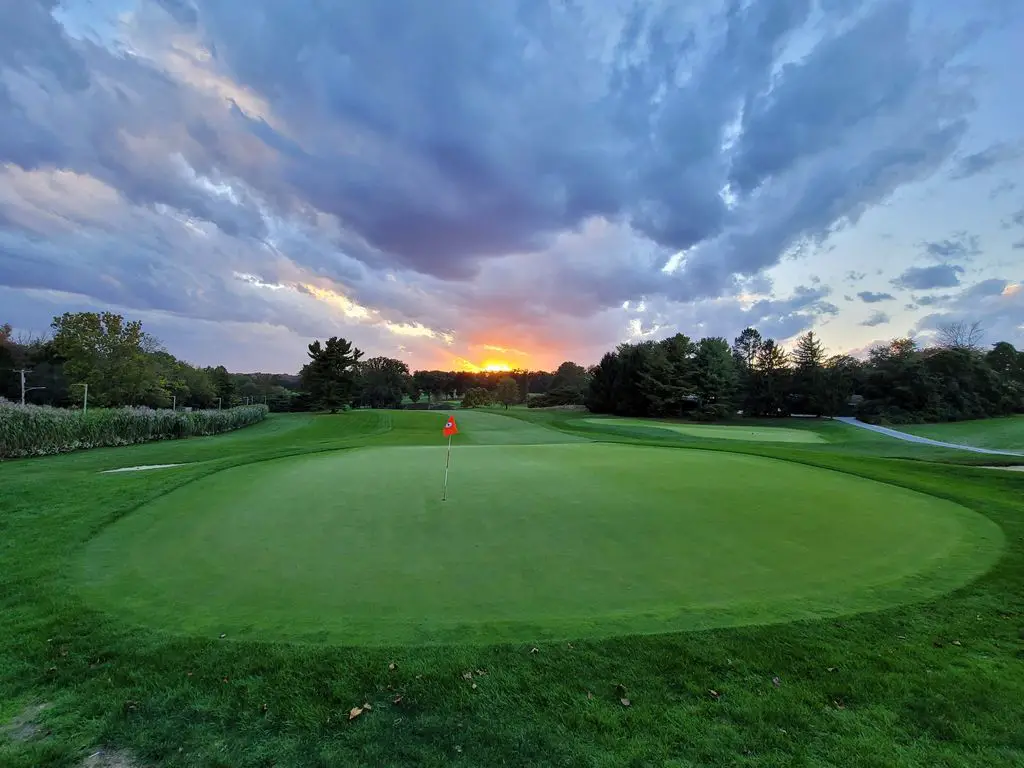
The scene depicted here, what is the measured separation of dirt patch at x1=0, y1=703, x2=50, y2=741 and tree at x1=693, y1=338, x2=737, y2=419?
121ft

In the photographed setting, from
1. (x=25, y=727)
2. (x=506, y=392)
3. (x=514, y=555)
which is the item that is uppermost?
(x=506, y=392)

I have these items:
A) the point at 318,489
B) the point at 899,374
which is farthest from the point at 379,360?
the point at 318,489

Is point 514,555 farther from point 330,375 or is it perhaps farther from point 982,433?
point 330,375

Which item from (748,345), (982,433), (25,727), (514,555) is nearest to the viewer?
(25,727)

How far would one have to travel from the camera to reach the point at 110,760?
2248mm

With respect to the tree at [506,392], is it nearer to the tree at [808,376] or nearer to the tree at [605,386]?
Answer: the tree at [605,386]

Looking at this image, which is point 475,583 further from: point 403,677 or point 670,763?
point 670,763

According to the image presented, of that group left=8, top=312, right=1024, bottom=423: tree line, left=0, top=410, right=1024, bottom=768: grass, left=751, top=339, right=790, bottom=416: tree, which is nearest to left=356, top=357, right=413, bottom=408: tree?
left=8, top=312, right=1024, bottom=423: tree line

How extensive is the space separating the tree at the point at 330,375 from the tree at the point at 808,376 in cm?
3943

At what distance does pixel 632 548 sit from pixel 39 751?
14.4 ft

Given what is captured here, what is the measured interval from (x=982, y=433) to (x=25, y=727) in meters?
32.6

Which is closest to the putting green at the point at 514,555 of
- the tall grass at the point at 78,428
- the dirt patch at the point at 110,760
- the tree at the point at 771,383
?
the dirt patch at the point at 110,760

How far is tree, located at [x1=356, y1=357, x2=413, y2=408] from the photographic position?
70000 millimetres

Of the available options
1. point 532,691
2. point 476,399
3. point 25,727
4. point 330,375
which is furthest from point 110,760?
point 476,399
